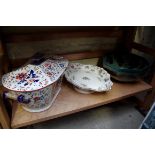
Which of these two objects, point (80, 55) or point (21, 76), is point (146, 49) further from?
point (21, 76)

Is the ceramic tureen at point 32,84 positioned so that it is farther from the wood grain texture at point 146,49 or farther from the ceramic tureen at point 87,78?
the wood grain texture at point 146,49

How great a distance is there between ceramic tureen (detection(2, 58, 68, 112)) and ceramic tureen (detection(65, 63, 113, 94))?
0.57ft

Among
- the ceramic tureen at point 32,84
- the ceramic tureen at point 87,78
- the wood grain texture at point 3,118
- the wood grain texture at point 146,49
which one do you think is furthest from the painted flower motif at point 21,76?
the wood grain texture at point 146,49

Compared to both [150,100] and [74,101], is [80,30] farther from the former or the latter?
[150,100]

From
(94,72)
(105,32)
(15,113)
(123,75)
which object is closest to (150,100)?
(123,75)

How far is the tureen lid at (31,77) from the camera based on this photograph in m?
0.55

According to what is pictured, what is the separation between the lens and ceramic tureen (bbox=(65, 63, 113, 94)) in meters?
0.81

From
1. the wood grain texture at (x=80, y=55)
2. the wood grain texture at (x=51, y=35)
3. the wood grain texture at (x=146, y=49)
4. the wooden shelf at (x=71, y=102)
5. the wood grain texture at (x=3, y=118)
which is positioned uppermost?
the wood grain texture at (x=51, y=35)

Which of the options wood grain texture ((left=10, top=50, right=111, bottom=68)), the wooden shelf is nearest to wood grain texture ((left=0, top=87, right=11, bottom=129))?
the wooden shelf

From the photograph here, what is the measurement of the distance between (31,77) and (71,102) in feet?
0.83

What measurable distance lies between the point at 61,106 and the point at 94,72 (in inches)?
12.4

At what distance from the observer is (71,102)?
29.9 inches

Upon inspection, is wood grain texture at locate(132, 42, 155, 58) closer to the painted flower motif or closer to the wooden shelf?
the wooden shelf

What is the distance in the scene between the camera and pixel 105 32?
1027 millimetres
